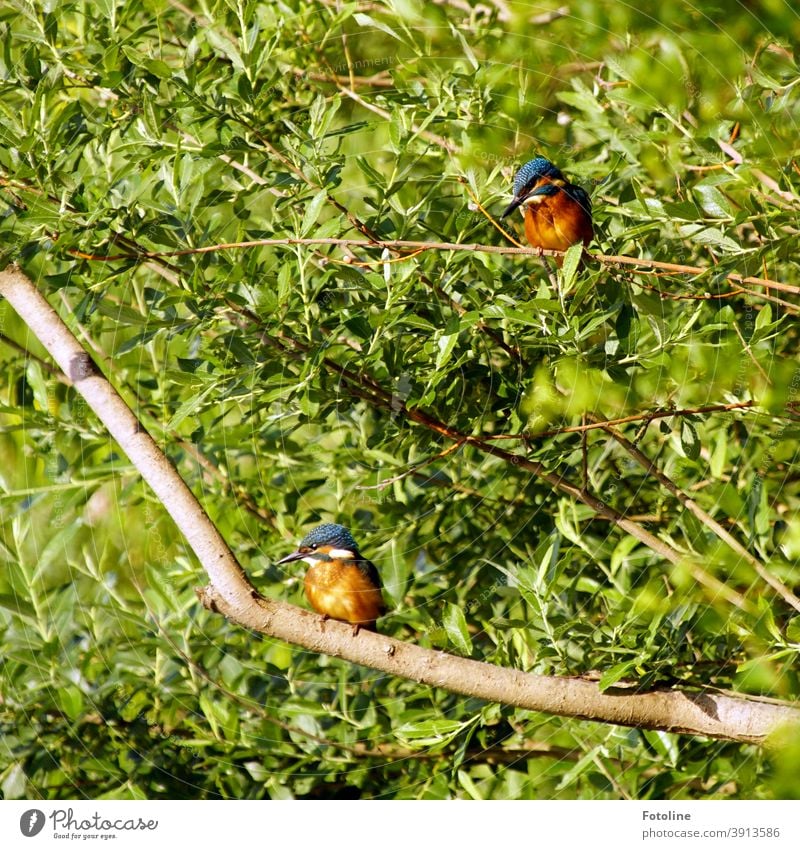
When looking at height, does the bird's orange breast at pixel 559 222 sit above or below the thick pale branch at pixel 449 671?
above

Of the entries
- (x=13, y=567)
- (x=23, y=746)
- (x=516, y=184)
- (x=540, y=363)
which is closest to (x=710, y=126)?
(x=516, y=184)

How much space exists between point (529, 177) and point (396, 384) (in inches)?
12.1

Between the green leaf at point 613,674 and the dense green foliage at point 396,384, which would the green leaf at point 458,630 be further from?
the green leaf at point 613,674

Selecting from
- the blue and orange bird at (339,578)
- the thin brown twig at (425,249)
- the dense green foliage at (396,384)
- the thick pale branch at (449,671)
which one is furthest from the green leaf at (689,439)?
the blue and orange bird at (339,578)

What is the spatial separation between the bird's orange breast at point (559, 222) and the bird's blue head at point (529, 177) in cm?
2

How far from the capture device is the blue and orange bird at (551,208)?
122 cm

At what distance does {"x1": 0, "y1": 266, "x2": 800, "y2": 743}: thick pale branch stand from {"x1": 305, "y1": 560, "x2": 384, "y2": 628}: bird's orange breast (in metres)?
0.18

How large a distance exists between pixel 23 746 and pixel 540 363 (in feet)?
3.23

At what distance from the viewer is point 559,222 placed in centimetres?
123

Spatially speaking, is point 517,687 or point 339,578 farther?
point 339,578

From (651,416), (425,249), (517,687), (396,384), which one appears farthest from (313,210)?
(517,687)

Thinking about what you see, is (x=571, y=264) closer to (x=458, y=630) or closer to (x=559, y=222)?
(x=559, y=222)

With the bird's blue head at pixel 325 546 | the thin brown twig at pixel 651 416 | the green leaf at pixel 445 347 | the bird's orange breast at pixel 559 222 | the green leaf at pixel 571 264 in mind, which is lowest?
the bird's blue head at pixel 325 546

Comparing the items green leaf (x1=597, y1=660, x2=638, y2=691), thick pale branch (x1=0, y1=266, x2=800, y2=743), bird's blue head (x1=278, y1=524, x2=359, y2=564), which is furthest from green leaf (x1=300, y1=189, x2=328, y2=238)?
green leaf (x1=597, y1=660, x2=638, y2=691)
